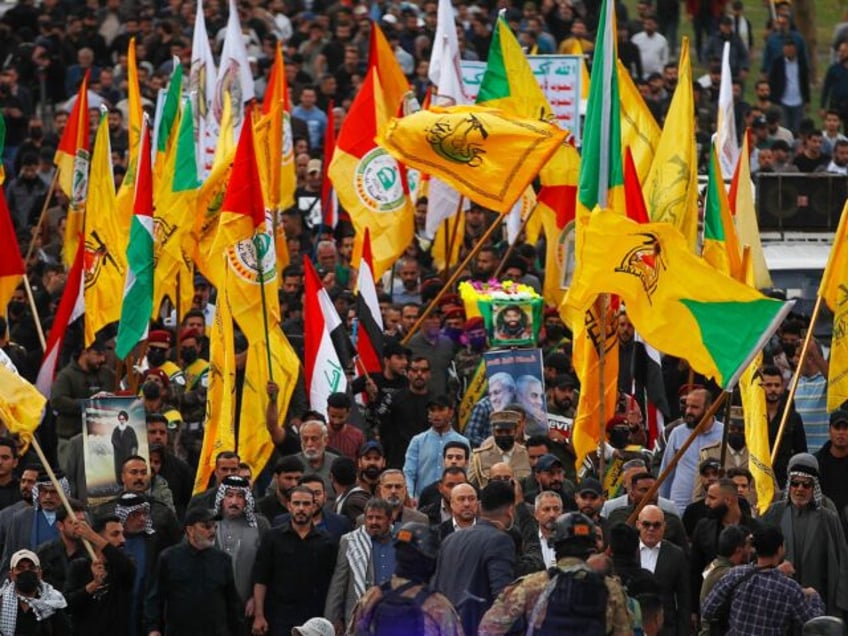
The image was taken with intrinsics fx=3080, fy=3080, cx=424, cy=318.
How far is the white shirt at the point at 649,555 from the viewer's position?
16844 mm

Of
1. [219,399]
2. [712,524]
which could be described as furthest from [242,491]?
[712,524]

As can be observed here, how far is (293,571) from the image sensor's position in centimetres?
1697

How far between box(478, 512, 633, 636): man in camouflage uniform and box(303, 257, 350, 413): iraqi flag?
6252 millimetres

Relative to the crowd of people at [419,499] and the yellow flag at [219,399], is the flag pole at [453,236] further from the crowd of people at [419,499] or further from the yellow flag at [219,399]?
the yellow flag at [219,399]

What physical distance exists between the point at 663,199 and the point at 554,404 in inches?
85.1

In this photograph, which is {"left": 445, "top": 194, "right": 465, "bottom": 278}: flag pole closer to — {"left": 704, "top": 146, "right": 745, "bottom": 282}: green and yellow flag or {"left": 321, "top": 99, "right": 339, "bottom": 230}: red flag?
{"left": 321, "top": 99, "right": 339, "bottom": 230}: red flag

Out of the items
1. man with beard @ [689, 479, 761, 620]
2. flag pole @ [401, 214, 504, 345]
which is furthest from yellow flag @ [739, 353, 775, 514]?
flag pole @ [401, 214, 504, 345]

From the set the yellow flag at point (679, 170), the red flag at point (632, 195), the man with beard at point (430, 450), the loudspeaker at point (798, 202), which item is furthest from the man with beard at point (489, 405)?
the loudspeaker at point (798, 202)

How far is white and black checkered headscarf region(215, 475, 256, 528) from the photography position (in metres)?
17.5

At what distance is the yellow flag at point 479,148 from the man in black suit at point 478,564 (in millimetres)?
6363

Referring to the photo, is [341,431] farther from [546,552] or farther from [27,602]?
[27,602]

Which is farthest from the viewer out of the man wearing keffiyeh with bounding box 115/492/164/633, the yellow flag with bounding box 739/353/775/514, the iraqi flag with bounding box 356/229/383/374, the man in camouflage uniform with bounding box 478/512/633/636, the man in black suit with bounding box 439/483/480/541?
the iraqi flag with bounding box 356/229/383/374

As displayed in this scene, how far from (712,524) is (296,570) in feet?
7.77

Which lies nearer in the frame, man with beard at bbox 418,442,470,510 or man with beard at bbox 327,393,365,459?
man with beard at bbox 418,442,470,510
